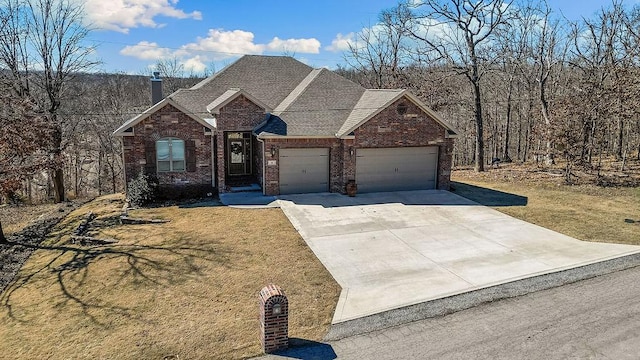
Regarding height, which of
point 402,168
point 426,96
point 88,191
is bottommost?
point 88,191

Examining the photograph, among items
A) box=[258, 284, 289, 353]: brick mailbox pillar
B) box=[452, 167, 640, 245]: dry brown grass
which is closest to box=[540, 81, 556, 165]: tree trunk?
box=[452, 167, 640, 245]: dry brown grass

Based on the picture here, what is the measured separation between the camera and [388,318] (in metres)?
7.83

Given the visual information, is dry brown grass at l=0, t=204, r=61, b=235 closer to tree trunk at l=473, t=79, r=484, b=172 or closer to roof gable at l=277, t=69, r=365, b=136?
roof gable at l=277, t=69, r=365, b=136

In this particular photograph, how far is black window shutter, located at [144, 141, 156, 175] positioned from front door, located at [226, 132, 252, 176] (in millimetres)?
3734

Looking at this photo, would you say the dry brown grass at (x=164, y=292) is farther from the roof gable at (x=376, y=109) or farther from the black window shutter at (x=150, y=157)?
the roof gable at (x=376, y=109)

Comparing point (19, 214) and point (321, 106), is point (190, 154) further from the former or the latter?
point (19, 214)

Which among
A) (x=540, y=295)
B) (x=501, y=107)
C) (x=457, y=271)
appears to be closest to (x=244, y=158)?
(x=457, y=271)

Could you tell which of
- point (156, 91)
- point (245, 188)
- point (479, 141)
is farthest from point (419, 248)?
point (479, 141)

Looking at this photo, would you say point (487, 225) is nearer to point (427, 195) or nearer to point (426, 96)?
point (427, 195)

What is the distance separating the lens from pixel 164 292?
350 inches

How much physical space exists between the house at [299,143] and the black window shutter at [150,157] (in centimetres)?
4

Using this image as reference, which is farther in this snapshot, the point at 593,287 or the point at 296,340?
the point at 593,287

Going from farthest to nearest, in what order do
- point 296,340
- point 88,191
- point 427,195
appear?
point 88,191
point 427,195
point 296,340

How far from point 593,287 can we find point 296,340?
22.9ft
